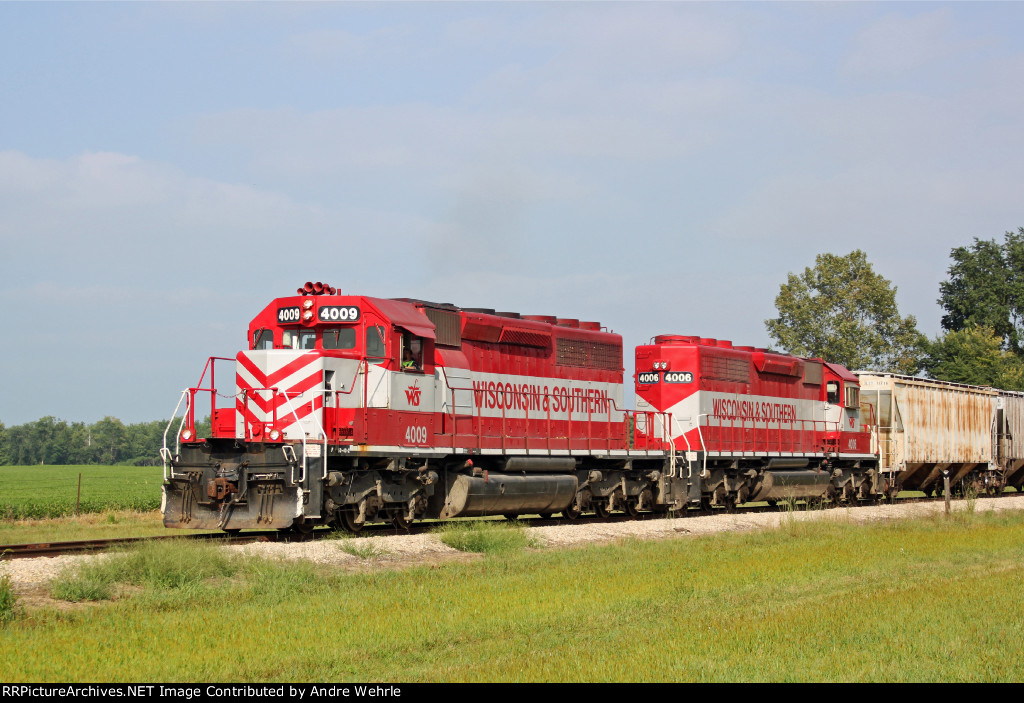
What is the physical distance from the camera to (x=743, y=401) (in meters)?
26.2

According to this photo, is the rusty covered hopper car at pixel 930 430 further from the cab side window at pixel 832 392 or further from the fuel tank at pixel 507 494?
the fuel tank at pixel 507 494

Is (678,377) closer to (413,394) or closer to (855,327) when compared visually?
(413,394)

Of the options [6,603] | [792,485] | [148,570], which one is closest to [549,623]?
[148,570]

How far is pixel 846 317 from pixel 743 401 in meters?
35.1

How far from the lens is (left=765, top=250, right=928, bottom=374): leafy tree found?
58.1 meters

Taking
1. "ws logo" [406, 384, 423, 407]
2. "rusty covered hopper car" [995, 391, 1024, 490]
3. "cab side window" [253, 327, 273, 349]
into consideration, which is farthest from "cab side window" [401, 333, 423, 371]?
"rusty covered hopper car" [995, 391, 1024, 490]

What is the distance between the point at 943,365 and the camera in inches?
2557

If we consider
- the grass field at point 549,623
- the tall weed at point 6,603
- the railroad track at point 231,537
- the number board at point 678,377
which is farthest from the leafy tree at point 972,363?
the tall weed at point 6,603

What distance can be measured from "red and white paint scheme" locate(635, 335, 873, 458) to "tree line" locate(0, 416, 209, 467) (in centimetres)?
13719

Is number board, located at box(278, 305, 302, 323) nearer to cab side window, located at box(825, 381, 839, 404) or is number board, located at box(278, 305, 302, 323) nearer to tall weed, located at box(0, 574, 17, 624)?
tall weed, located at box(0, 574, 17, 624)

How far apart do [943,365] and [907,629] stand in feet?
198

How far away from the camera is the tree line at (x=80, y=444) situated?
510 feet
